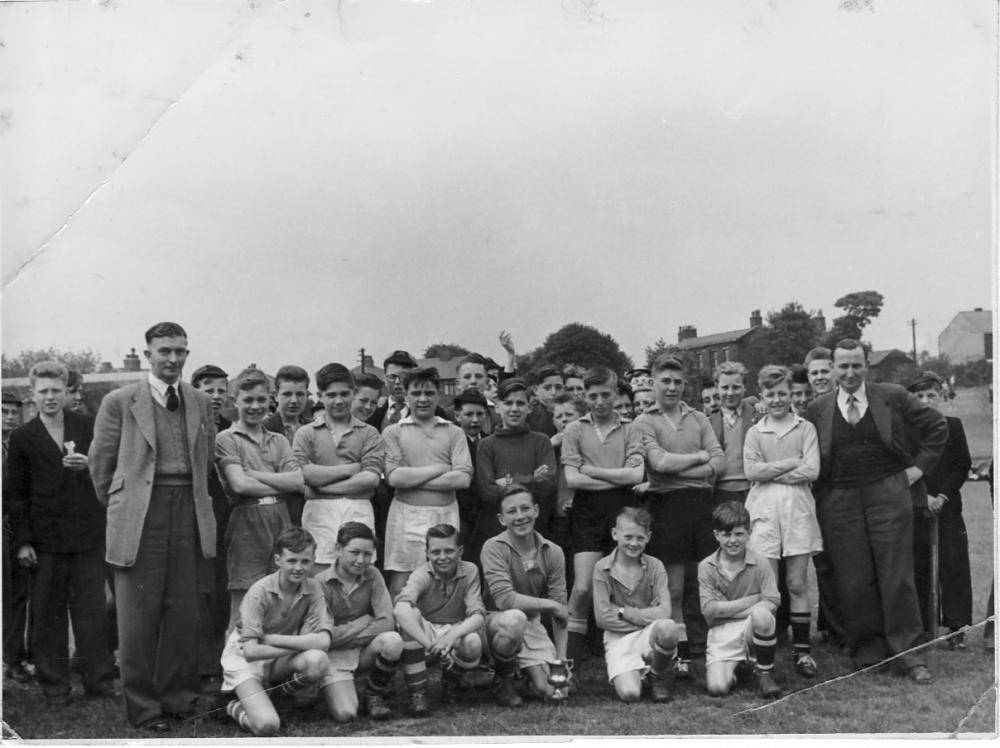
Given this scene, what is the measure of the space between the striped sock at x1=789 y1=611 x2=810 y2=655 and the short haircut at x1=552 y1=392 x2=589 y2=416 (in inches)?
75.9

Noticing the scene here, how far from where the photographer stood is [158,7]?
570 cm

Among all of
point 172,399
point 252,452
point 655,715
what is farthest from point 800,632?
point 172,399

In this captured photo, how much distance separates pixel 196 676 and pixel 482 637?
5.01ft

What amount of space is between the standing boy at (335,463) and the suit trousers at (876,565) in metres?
2.84

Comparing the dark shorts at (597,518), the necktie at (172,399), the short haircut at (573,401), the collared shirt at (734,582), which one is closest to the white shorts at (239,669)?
Result: the necktie at (172,399)

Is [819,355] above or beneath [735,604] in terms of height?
above

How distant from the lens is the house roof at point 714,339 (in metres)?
7.89

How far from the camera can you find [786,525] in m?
6.07

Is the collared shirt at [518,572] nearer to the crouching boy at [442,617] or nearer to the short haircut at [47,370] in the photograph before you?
the crouching boy at [442,617]

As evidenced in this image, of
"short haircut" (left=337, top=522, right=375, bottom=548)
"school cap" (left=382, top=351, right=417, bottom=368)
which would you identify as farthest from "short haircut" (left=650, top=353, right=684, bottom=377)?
"short haircut" (left=337, top=522, right=375, bottom=548)

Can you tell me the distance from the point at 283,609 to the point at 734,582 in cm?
255

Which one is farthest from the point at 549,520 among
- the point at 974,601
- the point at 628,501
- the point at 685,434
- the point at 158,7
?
the point at 158,7

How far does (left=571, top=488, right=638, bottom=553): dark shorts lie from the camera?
239 inches

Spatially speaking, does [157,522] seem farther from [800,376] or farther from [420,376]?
[800,376]
